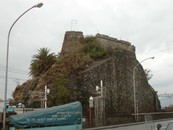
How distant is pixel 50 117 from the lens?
23.1m

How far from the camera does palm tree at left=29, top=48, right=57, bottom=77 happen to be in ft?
152

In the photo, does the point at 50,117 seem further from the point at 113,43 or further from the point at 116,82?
the point at 113,43

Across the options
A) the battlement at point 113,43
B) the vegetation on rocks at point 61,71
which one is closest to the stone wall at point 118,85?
the vegetation on rocks at point 61,71

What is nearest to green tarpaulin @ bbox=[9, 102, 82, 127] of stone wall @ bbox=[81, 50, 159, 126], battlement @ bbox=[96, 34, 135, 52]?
stone wall @ bbox=[81, 50, 159, 126]

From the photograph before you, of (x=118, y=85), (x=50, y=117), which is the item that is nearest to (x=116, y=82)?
(x=118, y=85)

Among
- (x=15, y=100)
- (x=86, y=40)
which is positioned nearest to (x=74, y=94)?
(x=15, y=100)

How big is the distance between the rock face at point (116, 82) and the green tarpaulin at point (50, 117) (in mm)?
15808

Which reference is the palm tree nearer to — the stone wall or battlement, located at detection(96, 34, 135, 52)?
the stone wall

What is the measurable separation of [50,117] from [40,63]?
24157 mm

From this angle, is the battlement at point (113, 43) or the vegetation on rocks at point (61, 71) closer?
the vegetation on rocks at point (61, 71)

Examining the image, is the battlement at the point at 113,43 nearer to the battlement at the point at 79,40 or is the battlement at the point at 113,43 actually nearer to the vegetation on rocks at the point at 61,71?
the battlement at the point at 79,40

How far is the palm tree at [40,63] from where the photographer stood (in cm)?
4619

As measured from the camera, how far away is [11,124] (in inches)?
861

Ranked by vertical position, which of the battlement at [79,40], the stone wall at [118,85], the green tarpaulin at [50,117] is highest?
the battlement at [79,40]
